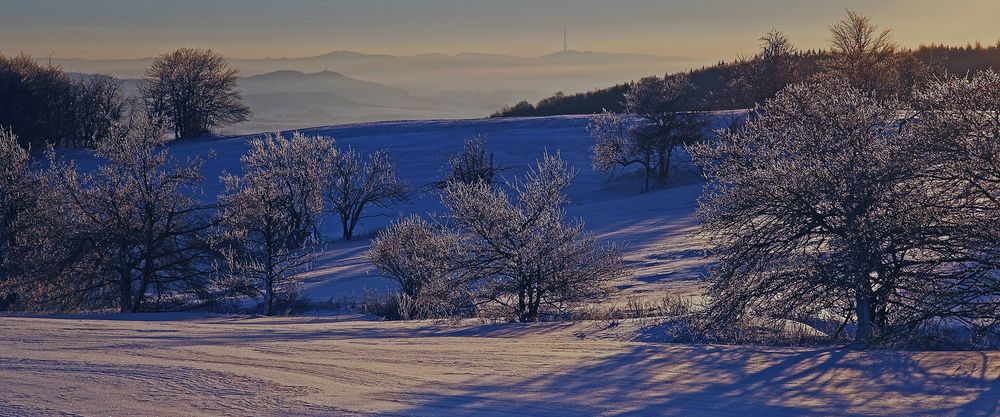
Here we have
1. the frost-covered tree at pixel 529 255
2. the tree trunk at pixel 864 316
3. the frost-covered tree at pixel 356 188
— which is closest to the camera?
the tree trunk at pixel 864 316

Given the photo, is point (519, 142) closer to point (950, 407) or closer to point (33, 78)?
point (33, 78)

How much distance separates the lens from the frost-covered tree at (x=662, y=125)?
45531mm

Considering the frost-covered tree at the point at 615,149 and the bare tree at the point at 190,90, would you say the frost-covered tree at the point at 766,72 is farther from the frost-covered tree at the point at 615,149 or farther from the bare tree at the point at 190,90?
the bare tree at the point at 190,90

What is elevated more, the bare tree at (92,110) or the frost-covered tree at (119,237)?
the bare tree at (92,110)

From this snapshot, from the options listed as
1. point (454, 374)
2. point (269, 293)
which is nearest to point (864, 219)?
point (454, 374)

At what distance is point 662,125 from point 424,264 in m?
27.1

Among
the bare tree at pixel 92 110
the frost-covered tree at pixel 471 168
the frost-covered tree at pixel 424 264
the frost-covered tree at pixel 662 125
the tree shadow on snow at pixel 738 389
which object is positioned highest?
the bare tree at pixel 92 110

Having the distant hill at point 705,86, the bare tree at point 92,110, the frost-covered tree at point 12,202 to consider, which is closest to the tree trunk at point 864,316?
the frost-covered tree at point 12,202

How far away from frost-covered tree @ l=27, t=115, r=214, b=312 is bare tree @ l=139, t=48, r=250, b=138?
158ft

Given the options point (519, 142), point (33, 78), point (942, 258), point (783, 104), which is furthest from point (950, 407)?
point (33, 78)

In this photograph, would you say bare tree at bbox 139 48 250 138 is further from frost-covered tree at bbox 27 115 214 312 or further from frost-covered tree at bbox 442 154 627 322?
frost-covered tree at bbox 442 154 627 322

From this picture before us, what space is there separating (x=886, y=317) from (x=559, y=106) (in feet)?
235

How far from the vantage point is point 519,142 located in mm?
57562

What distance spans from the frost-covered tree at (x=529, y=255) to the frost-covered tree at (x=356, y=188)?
24.3 m
